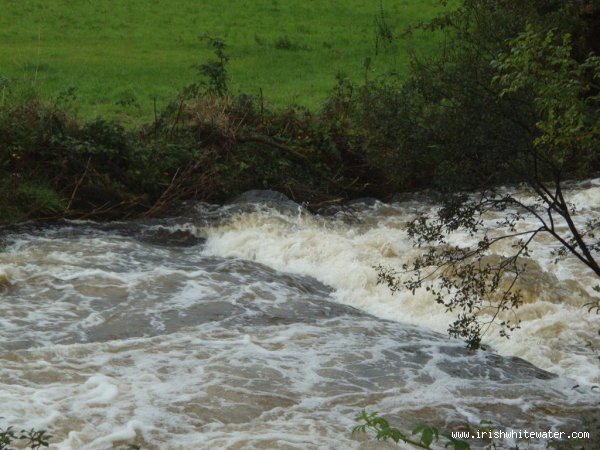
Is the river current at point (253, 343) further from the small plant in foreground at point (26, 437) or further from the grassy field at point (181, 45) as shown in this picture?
the grassy field at point (181, 45)

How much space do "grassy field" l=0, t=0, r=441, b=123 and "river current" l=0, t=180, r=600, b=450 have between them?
6.17 m

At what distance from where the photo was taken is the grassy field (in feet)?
71.9

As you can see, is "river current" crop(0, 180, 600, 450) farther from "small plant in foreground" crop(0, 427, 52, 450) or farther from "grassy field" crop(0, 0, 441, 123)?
"grassy field" crop(0, 0, 441, 123)

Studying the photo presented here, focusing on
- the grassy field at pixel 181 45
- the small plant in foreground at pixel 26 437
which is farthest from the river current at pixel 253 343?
the grassy field at pixel 181 45

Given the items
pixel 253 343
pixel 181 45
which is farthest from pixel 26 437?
pixel 181 45

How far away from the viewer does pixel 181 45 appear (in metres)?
28.4

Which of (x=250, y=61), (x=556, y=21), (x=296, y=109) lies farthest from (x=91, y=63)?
(x=556, y=21)

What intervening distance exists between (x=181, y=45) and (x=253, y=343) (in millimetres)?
19385

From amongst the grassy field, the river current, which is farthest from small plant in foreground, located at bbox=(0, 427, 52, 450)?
the grassy field

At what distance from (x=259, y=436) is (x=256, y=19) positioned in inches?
992

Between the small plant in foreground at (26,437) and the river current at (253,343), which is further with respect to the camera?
the river current at (253,343)

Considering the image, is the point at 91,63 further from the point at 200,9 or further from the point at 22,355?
the point at 22,355

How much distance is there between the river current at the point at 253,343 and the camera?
27.3 ft

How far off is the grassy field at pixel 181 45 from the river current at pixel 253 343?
243 inches
